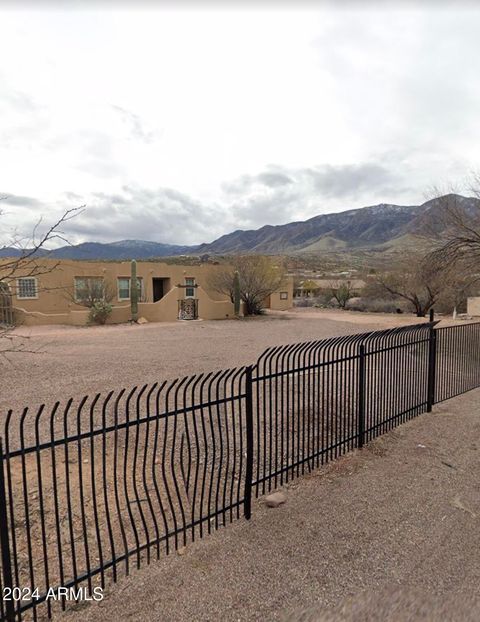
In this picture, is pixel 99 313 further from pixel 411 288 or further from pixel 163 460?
pixel 411 288

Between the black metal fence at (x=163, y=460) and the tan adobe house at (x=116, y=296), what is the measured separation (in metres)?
19.6

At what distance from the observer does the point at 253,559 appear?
3.08m

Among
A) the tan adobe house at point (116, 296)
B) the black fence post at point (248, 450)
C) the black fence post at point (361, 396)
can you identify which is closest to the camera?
the black fence post at point (248, 450)

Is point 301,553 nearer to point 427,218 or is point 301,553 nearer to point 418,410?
point 418,410

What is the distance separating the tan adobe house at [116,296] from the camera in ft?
80.2

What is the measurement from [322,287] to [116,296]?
29145 millimetres

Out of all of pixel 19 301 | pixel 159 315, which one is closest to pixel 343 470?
pixel 159 315

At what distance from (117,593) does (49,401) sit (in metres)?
5.39

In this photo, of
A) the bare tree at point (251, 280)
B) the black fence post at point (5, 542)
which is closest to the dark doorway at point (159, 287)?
the bare tree at point (251, 280)

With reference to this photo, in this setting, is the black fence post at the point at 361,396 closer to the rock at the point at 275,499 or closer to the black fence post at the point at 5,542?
the rock at the point at 275,499

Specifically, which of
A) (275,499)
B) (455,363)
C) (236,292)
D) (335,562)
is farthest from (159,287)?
(335,562)

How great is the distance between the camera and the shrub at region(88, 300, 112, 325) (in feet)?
77.8

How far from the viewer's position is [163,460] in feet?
10.9

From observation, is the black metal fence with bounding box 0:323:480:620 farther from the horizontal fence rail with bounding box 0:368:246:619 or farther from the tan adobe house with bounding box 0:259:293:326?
the tan adobe house with bounding box 0:259:293:326
